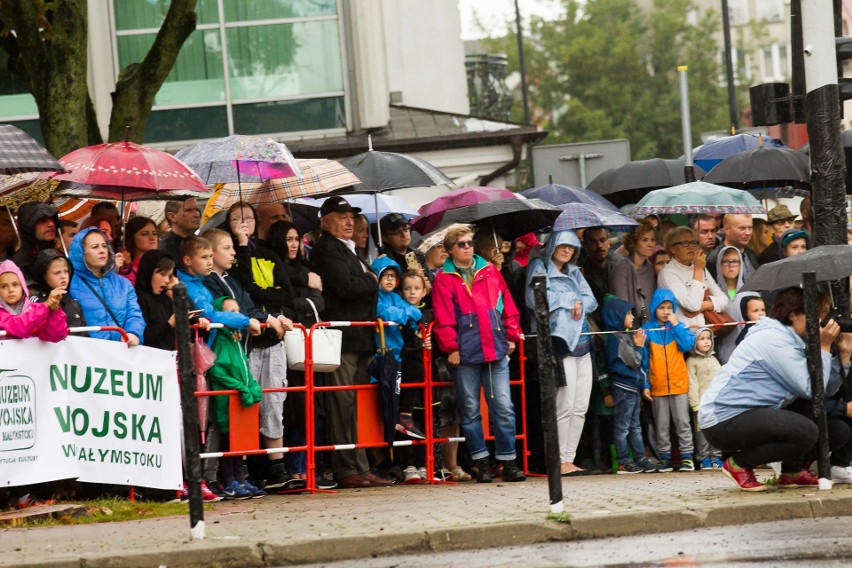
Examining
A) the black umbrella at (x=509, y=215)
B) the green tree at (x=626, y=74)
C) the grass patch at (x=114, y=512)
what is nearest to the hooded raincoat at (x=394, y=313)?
the black umbrella at (x=509, y=215)

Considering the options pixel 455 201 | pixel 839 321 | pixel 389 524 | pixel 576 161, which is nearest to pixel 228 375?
pixel 389 524

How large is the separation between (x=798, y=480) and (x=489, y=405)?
3.29 m

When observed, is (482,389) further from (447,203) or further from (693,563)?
(693,563)

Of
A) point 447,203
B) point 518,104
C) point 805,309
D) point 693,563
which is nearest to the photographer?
point 693,563

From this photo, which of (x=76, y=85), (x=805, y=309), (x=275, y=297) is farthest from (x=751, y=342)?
(x=76, y=85)

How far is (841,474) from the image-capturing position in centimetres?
1179

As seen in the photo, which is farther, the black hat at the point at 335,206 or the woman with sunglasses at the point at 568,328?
the woman with sunglasses at the point at 568,328

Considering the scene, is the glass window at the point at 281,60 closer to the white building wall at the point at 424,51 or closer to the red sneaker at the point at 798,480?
the white building wall at the point at 424,51

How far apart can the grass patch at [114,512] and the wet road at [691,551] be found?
263 cm

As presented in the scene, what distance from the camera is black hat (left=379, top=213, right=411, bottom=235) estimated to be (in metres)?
15.0

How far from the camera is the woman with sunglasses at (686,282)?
15.4 meters

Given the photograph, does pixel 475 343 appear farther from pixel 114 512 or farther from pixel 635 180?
pixel 635 180

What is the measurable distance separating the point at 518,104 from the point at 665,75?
8985 millimetres

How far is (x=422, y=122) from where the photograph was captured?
25734 mm
